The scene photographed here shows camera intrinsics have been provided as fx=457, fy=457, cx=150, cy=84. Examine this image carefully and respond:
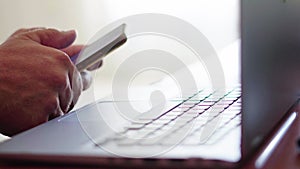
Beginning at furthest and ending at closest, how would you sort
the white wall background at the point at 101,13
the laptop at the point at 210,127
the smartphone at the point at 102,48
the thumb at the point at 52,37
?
the white wall background at the point at 101,13
the thumb at the point at 52,37
the smartphone at the point at 102,48
the laptop at the point at 210,127

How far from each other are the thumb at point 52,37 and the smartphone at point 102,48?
4 cm

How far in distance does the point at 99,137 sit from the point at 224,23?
1.69m

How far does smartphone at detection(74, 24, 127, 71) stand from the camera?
53 cm

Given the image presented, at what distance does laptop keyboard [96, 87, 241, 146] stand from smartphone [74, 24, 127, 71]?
105mm

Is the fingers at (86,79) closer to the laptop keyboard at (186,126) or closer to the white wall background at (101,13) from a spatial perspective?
the laptop keyboard at (186,126)

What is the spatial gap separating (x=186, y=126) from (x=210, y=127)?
0.02 meters

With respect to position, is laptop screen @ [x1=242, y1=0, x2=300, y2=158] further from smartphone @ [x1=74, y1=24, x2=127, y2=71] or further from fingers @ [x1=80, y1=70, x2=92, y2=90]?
fingers @ [x1=80, y1=70, x2=92, y2=90]

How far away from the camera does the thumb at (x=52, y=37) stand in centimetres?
64

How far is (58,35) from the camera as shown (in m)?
0.65

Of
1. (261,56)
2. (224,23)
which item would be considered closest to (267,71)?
(261,56)

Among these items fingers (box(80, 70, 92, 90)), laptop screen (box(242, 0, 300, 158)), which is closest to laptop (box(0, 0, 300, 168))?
laptop screen (box(242, 0, 300, 158))

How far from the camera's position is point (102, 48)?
21.9 inches

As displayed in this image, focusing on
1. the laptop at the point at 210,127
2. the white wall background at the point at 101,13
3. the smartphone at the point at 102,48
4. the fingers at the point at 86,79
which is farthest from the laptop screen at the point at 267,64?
the white wall background at the point at 101,13

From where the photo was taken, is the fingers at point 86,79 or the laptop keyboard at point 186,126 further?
the fingers at point 86,79
